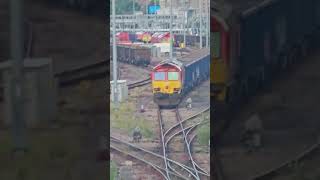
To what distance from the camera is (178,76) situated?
15.1 ft

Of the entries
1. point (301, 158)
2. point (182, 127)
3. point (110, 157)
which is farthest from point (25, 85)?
point (301, 158)

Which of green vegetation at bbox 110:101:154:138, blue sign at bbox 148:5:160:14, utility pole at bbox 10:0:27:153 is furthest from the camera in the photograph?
utility pole at bbox 10:0:27:153

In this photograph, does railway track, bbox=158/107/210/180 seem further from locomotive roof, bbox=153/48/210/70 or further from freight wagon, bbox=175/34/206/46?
freight wagon, bbox=175/34/206/46

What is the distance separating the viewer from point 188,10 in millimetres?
4477

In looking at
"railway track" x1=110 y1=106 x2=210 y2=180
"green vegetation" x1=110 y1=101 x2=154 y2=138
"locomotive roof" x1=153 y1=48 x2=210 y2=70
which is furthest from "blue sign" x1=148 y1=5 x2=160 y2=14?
"railway track" x1=110 y1=106 x2=210 y2=180

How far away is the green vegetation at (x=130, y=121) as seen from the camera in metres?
4.58

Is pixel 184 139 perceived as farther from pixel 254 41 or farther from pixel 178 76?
pixel 254 41

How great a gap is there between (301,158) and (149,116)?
110 centimetres

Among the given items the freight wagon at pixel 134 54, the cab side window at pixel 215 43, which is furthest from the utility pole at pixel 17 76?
the cab side window at pixel 215 43

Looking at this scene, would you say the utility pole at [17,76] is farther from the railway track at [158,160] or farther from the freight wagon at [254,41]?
the freight wagon at [254,41]

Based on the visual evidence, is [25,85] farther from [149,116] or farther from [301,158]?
[301,158]

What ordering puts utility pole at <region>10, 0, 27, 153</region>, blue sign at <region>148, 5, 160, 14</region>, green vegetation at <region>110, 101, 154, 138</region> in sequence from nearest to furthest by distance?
blue sign at <region>148, 5, 160, 14</region>, green vegetation at <region>110, 101, 154, 138</region>, utility pole at <region>10, 0, 27, 153</region>

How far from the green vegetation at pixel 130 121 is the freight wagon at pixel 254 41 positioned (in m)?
0.50

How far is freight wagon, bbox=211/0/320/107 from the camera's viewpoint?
4.77 meters
